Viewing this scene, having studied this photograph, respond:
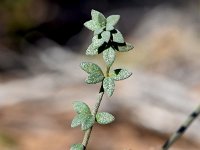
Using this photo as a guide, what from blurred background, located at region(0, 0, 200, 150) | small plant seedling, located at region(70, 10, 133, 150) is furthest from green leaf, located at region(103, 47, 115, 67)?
blurred background, located at region(0, 0, 200, 150)

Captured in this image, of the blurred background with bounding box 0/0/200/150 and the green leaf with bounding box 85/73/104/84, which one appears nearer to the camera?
the green leaf with bounding box 85/73/104/84

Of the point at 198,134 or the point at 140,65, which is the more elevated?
the point at 198,134

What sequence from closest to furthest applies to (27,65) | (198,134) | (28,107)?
(198,134), (28,107), (27,65)

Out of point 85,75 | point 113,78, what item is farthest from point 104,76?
point 85,75

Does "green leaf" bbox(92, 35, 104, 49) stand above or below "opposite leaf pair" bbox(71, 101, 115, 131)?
above

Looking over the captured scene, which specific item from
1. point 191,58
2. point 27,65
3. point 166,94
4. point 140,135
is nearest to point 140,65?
point 191,58

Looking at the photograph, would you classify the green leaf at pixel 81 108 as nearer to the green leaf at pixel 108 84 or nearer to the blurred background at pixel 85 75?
the green leaf at pixel 108 84

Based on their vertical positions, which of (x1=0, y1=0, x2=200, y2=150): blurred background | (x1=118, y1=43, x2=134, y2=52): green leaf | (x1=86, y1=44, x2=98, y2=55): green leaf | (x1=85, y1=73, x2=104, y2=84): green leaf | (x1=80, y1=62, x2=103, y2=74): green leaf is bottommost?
(x1=0, y1=0, x2=200, y2=150): blurred background

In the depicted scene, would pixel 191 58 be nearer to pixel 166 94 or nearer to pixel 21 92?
pixel 166 94

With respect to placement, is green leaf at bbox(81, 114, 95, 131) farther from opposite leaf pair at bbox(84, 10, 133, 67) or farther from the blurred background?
the blurred background

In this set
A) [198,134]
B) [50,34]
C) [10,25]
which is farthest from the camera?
[50,34]
